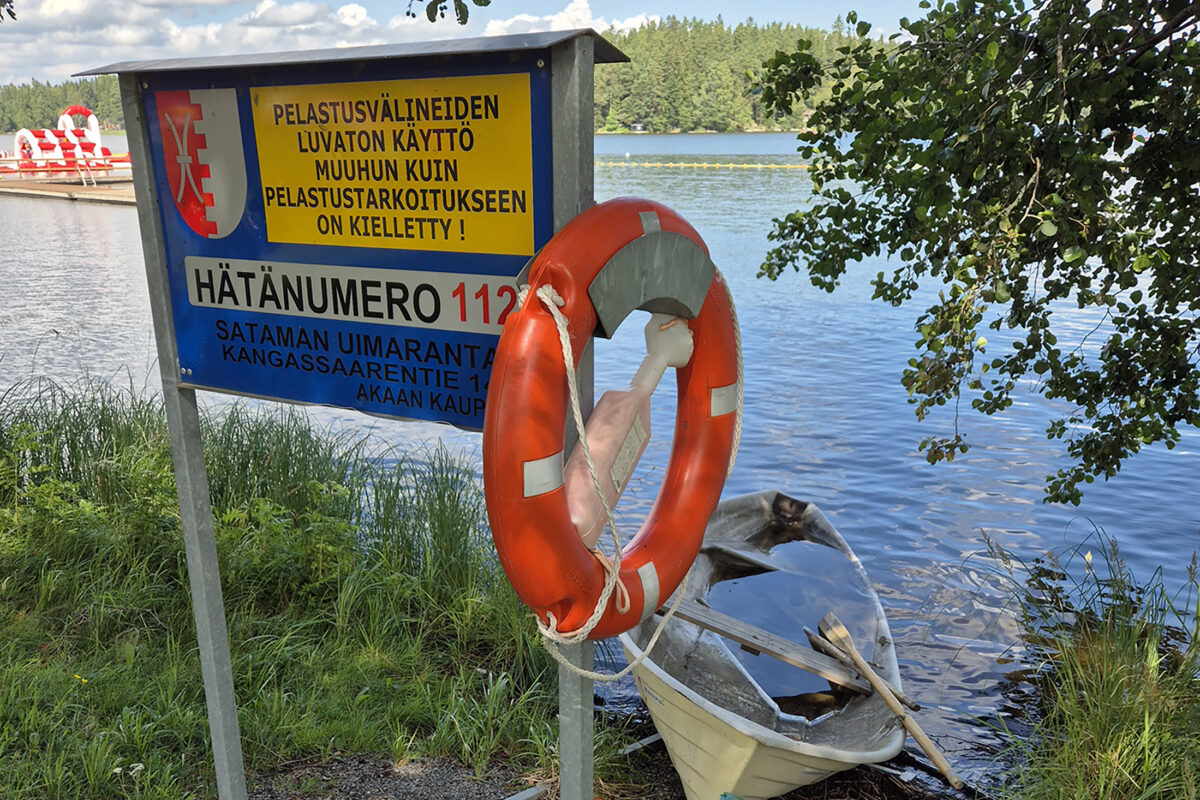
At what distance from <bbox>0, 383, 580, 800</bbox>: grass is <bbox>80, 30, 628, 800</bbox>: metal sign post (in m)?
0.61

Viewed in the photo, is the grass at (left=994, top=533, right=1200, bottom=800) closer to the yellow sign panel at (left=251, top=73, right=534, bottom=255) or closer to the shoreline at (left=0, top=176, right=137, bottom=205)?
the yellow sign panel at (left=251, top=73, right=534, bottom=255)

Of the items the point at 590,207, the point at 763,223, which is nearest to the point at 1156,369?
the point at 590,207

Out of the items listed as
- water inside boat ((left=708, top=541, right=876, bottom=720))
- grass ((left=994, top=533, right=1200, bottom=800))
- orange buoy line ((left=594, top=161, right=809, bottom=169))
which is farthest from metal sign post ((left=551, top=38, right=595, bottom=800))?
orange buoy line ((left=594, top=161, right=809, bottom=169))

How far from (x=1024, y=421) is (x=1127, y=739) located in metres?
6.35

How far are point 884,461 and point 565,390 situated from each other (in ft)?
20.9

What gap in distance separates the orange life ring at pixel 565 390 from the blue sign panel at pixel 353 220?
14 centimetres

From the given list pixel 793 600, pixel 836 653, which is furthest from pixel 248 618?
pixel 793 600

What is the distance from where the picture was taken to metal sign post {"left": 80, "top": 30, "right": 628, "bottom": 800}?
1.57m

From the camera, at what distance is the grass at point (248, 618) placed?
8.59 feet

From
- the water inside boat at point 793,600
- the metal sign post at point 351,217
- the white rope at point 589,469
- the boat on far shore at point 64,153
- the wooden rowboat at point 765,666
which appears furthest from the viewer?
the boat on far shore at point 64,153

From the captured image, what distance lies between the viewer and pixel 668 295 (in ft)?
5.55

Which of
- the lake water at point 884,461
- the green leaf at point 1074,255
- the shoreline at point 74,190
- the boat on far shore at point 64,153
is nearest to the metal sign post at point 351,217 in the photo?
the green leaf at point 1074,255

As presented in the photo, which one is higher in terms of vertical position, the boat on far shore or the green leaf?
the green leaf

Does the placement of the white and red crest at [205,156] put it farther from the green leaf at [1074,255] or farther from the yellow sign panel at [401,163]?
the green leaf at [1074,255]
